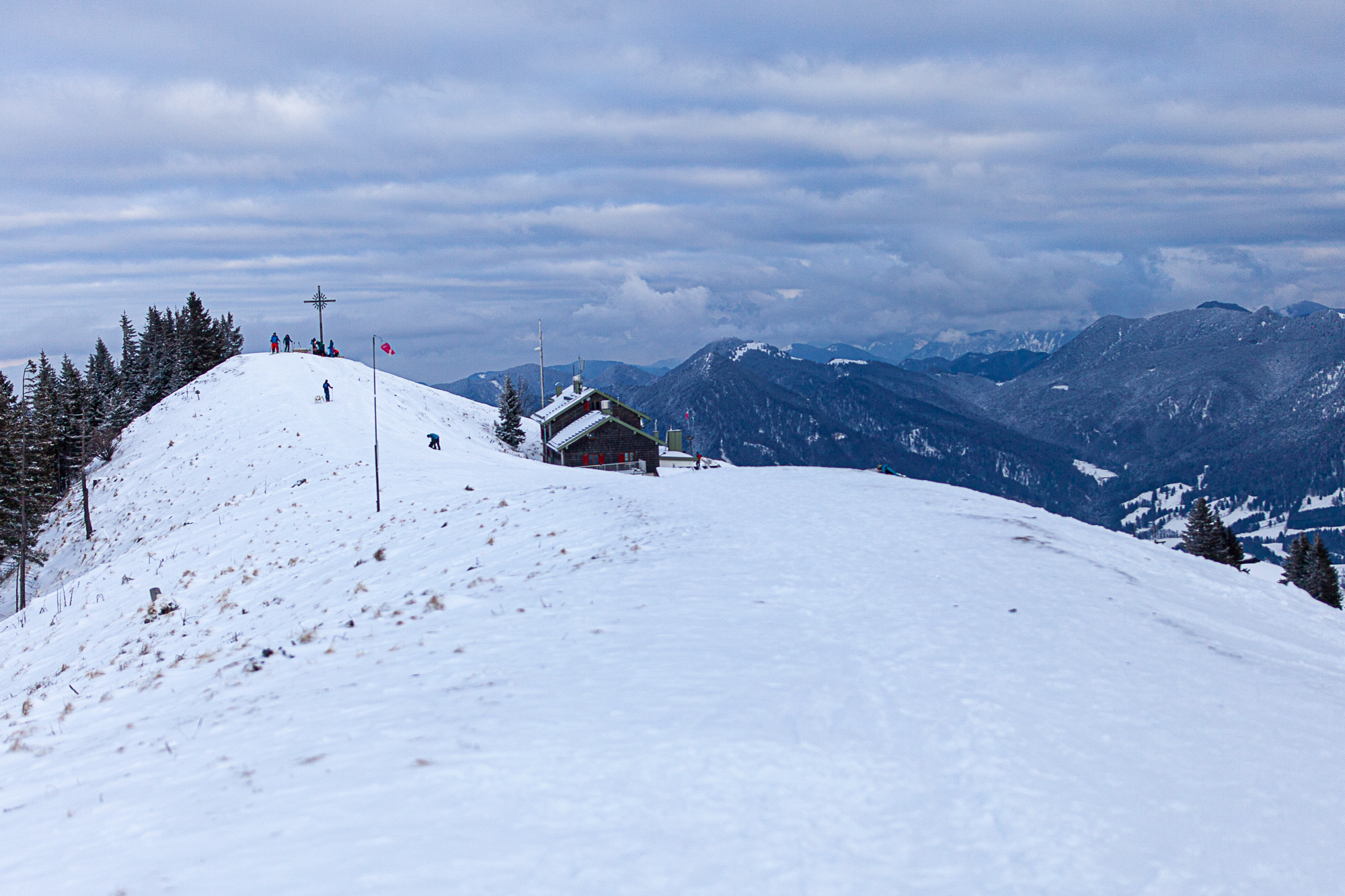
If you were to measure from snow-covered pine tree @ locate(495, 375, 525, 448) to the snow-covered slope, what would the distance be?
174 ft

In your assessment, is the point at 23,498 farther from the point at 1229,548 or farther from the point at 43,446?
the point at 1229,548

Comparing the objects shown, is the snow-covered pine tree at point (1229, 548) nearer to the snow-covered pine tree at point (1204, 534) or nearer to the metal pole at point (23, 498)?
the snow-covered pine tree at point (1204, 534)

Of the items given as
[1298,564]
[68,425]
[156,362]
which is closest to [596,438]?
[68,425]

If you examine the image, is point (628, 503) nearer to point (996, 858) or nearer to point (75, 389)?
point (996, 858)

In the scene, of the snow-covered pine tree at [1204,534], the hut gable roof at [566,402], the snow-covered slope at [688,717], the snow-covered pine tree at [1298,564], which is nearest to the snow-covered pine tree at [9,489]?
the snow-covered slope at [688,717]

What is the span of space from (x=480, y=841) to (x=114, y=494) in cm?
5161

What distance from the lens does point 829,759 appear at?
27.7 feet

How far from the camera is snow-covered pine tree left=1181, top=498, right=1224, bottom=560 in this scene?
233ft

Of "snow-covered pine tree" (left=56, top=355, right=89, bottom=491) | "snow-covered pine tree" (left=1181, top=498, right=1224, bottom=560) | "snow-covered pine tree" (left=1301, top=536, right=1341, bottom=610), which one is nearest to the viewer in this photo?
"snow-covered pine tree" (left=56, top=355, right=89, bottom=491)

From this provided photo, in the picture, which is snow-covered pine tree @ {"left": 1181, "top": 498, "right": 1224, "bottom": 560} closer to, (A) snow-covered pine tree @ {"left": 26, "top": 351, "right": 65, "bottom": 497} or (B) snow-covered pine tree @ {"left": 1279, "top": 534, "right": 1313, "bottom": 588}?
(B) snow-covered pine tree @ {"left": 1279, "top": 534, "right": 1313, "bottom": 588}

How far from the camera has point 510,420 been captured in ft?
246

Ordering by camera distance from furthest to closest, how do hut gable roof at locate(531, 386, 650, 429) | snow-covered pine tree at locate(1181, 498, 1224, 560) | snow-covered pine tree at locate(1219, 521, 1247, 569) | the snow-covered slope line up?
hut gable roof at locate(531, 386, 650, 429) → snow-covered pine tree at locate(1219, 521, 1247, 569) → snow-covered pine tree at locate(1181, 498, 1224, 560) → the snow-covered slope

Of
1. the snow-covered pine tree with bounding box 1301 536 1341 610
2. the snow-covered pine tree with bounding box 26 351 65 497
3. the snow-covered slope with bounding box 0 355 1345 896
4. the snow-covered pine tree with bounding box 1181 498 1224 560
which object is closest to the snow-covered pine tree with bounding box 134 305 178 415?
the snow-covered pine tree with bounding box 26 351 65 497

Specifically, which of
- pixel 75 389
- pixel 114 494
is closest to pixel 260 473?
pixel 114 494
